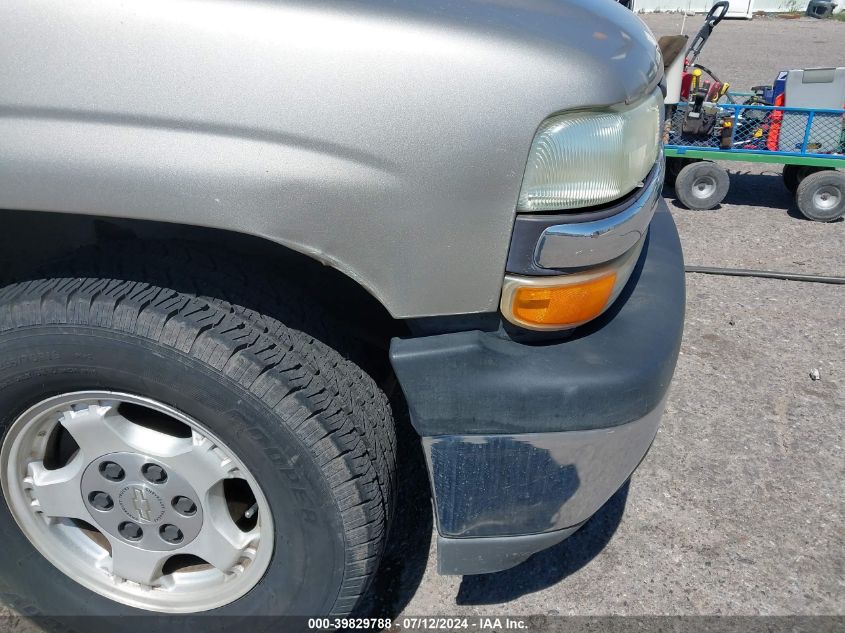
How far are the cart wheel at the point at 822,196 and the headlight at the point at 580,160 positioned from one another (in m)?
3.99

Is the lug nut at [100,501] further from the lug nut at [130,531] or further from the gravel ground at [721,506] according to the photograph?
the gravel ground at [721,506]

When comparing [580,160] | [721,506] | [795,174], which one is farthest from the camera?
[795,174]

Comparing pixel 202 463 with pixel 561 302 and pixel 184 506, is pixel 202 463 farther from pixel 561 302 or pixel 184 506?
pixel 561 302

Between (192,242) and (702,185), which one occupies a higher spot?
(192,242)

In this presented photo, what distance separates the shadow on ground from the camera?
2.08 metres

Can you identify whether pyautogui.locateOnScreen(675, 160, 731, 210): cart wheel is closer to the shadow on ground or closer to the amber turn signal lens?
the shadow on ground

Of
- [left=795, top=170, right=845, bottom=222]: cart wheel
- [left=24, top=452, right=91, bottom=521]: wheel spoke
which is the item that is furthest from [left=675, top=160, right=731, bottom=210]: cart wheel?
[left=24, top=452, right=91, bottom=521]: wheel spoke

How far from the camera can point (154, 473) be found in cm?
165

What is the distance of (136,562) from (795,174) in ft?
16.8

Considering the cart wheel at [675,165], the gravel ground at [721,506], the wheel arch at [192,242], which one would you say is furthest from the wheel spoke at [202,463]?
the cart wheel at [675,165]

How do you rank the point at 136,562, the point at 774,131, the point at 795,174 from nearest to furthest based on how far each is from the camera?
the point at 136,562
the point at 774,131
the point at 795,174

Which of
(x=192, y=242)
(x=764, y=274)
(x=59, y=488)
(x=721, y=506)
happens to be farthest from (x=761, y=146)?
(x=59, y=488)

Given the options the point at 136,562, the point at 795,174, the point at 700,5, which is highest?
the point at 700,5

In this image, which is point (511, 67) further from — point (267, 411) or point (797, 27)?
point (797, 27)
